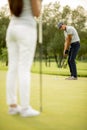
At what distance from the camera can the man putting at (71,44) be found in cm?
117

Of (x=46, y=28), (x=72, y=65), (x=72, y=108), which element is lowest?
(x=72, y=108)

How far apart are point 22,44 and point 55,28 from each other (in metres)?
0.12

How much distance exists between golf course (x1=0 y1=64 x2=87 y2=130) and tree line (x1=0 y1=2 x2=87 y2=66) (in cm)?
6

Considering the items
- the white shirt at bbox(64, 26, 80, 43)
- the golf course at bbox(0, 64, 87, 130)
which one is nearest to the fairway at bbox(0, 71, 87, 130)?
the golf course at bbox(0, 64, 87, 130)

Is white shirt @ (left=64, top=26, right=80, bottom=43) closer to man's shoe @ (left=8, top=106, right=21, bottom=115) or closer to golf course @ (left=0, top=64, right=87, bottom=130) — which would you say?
golf course @ (left=0, top=64, right=87, bottom=130)

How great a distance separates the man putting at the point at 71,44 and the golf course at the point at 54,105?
0.05 m

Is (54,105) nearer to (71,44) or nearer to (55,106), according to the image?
(55,106)

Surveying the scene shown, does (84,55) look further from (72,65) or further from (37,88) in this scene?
(37,88)

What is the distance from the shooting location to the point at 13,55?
1130 millimetres

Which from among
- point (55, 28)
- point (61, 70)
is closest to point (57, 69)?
point (61, 70)

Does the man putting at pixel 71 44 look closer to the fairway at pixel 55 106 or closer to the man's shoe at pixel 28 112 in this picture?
the fairway at pixel 55 106

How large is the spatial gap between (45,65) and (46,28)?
10cm

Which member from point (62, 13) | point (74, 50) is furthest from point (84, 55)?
point (62, 13)

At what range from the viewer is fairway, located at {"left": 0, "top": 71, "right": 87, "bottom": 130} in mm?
1142
